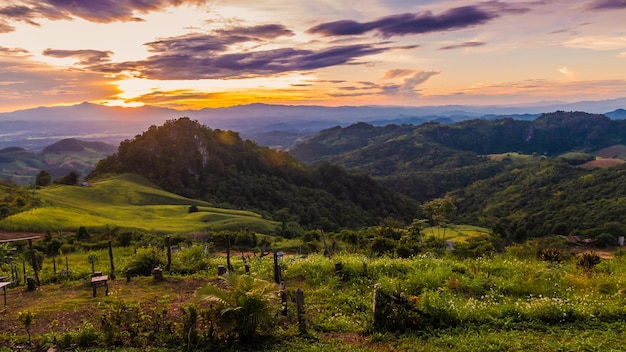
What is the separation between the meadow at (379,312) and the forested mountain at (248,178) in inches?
2542

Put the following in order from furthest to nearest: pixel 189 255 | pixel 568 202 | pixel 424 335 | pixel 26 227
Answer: pixel 568 202 < pixel 26 227 < pixel 189 255 < pixel 424 335

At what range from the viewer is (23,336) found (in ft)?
33.5

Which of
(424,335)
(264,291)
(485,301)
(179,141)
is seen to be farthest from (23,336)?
(179,141)

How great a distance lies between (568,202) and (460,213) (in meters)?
38.2

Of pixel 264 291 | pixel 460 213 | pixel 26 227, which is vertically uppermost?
pixel 264 291

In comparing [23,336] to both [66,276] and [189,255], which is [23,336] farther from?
[189,255]

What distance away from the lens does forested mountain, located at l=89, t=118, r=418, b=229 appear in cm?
9744

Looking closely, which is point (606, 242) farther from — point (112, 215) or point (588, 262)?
point (112, 215)

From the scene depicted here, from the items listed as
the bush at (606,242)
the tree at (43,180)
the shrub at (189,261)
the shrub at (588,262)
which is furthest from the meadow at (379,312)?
the tree at (43,180)

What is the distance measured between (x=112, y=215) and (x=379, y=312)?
4477 centimetres

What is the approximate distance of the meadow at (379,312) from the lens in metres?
9.47

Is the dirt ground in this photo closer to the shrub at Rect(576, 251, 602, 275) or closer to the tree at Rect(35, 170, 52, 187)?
the shrub at Rect(576, 251, 602, 275)

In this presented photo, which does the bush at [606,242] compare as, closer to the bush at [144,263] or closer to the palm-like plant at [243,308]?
the bush at [144,263]

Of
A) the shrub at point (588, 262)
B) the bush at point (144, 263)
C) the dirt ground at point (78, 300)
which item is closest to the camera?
the dirt ground at point (78, 300)
